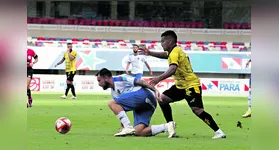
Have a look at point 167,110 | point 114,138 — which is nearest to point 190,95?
point 167,110

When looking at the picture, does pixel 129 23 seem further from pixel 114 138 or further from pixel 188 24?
pixel 114 138

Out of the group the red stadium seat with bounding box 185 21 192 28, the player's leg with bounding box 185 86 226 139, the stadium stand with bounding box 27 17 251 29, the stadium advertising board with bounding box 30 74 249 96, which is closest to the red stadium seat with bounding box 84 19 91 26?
the stadium stand with bounding box 27 17 251 29

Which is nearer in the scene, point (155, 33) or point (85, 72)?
point (85, 72)

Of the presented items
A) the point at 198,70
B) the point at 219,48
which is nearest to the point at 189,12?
the point at 219,48

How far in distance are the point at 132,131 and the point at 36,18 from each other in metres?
33.5

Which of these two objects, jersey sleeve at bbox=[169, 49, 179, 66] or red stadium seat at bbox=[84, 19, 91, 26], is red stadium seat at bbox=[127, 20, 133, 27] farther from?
jersey sleeve at bbox=[169, 49, 179, 66]

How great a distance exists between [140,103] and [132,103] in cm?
14

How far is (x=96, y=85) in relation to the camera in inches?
1235

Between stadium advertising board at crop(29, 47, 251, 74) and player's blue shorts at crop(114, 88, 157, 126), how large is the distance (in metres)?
23.3
